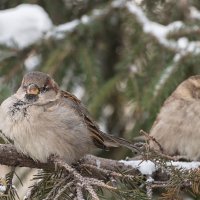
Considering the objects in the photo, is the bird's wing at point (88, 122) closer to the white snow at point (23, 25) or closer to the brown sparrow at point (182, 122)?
the brown sparrow at point (182, 122)

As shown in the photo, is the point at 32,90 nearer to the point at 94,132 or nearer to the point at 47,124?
the point at 47,124

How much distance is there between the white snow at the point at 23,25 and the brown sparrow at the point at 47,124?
842 millimetres

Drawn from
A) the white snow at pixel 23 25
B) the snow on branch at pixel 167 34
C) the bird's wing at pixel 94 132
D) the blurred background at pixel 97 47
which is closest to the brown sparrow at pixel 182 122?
the blurred background at pixel 97 47

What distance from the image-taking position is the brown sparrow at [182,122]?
3641mm

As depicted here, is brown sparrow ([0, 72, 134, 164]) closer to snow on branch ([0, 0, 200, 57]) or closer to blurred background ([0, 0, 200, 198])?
blurred background ([0, 0, 200, 198])

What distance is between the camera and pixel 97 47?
426 centimetres

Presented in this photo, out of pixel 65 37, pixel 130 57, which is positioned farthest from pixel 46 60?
pixel 130 57

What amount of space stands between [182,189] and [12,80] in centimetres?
159

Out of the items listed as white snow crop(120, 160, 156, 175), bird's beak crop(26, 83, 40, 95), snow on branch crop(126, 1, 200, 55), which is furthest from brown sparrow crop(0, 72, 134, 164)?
snow on branch crop(126, 1, 200, 55)

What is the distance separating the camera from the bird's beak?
2.90m

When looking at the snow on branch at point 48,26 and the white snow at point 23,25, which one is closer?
the snow on branch at point 48,26

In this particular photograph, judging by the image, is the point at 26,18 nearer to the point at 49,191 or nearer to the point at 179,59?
the point at 179,59

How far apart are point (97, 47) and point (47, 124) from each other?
1579mm

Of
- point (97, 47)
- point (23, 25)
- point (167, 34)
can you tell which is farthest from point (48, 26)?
point (167, 34)
